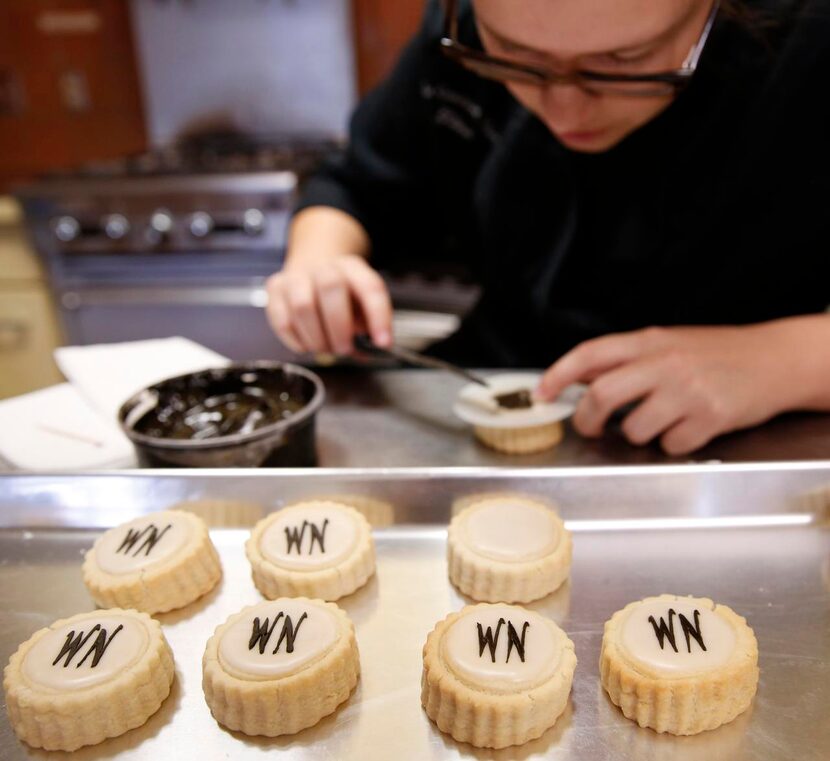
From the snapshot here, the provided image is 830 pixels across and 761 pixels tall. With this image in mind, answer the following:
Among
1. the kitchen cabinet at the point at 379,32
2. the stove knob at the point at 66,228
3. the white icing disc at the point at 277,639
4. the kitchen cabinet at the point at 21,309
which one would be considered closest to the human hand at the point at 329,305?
the white icing disc at the point at 277,639

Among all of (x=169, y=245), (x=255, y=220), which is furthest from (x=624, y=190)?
(x=169, y=245)

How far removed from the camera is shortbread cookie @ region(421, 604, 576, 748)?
27.5 inches

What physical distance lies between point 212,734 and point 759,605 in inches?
23.0

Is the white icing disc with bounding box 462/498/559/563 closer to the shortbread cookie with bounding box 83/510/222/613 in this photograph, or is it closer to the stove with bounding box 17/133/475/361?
the shortbread cookie with bounding box 83/510/222/613

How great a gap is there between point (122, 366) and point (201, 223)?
4.67 feet

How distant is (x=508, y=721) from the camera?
2.28 ft

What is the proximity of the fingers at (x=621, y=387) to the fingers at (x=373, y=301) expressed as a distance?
365mm

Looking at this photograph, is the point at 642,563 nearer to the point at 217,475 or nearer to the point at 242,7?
the point at 217,475

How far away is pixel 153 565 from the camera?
2.86 ft

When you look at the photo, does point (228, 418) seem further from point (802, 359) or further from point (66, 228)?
point (66, 228)

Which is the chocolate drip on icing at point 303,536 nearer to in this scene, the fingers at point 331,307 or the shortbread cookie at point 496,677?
the shortbread cookie at point 496,677

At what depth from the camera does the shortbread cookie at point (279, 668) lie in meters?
0.71

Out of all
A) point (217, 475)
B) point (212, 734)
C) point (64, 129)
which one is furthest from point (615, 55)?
point (64, 129)

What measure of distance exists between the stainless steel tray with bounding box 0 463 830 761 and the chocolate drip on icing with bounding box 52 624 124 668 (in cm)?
7
